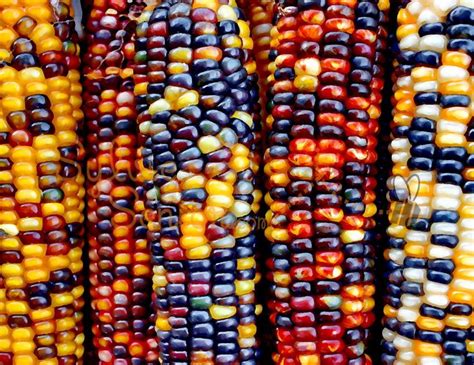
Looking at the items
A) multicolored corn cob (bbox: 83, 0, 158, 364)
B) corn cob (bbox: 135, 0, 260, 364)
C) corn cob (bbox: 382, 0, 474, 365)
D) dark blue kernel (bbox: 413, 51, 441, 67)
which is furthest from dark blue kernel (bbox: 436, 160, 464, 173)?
multicolored corn cob (bbox: 83, 0, 158, 364)

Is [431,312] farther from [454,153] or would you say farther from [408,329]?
[454,153]

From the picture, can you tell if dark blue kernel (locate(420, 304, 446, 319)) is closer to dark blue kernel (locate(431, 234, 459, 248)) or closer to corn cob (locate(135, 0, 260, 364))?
dark blue kernel (locate(431, 234, 459, 248))

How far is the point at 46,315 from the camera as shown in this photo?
1022mm

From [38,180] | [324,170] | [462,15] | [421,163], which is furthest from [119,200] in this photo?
[462,15]

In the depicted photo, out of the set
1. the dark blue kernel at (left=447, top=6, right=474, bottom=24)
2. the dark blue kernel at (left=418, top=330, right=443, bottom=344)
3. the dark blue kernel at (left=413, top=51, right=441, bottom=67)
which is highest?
A: the dark blue kernel at (left=447, top=6, right=474, bottom=24)

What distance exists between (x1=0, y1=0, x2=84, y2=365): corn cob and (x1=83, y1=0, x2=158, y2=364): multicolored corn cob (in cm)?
4

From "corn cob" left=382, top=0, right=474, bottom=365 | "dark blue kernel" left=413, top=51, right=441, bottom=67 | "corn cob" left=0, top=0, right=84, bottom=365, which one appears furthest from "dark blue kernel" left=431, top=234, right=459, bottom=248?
"corn cob" left=0, top=0, right=84, bottom=365

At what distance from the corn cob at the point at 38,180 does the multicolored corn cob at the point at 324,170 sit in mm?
313

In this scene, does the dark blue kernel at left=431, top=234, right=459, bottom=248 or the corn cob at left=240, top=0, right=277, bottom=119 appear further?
the corn cob at left=240, top=0, right=277, bottom=119

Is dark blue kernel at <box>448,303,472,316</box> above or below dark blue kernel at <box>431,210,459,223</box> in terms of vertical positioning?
below

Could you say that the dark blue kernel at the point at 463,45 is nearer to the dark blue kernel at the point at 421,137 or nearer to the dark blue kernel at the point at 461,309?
the dark blue kernel at the point at 421,137

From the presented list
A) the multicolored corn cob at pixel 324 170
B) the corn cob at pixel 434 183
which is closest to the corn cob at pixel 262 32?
the multicolored corn cob at pixel 324 170

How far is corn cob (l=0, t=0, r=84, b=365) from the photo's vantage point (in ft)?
3.26

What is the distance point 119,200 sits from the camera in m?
1.04
